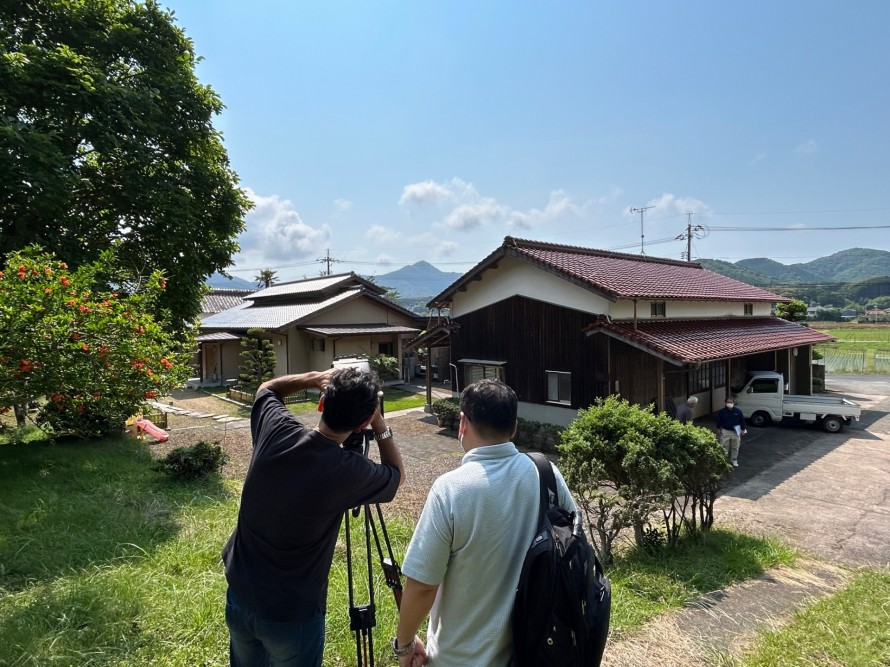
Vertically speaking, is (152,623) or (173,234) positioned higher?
(173,234)

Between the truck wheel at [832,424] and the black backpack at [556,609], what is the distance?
15400 millimetres

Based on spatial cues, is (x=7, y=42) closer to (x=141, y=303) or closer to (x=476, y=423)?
(x=141, y=303)

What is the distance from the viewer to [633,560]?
525cm

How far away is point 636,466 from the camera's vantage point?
515 centimetres

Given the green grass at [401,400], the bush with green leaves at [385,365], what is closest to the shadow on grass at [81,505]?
the green grass at [401,400]

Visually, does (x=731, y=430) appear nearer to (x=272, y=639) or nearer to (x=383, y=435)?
(x=383, y=435)

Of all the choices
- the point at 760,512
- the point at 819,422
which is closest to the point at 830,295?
the point at 819,422

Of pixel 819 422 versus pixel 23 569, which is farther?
pixel 819 422

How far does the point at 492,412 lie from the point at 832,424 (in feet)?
51.4

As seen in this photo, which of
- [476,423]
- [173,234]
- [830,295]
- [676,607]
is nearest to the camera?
[476,423]

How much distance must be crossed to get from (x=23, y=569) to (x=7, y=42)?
10.2 metres

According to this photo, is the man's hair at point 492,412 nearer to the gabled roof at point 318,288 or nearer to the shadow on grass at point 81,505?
the shadow on grass at point 81,505

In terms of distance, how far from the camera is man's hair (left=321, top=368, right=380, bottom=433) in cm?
202

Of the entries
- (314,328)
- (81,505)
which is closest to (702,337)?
(81,505)
